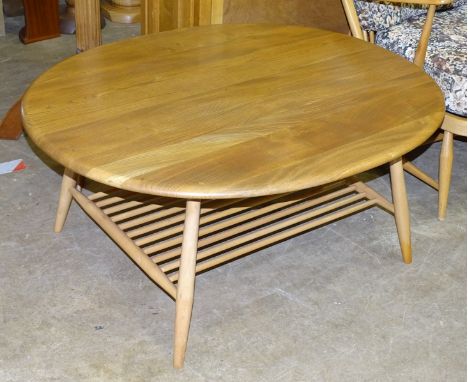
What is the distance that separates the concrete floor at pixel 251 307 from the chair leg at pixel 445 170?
0.18 ft

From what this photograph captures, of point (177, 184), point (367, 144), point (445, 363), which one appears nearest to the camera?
point (177, 184)

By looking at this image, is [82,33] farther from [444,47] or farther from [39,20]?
[444,47]

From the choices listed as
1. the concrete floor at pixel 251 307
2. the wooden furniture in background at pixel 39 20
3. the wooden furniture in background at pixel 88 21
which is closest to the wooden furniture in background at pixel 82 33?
the wooden furniture in background at pixel 88 21

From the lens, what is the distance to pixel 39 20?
363cm

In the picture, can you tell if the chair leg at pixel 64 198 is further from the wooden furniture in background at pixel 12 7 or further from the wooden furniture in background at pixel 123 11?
the wooden furniture in background at pixel 12 7

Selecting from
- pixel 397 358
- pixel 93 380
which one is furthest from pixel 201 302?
pixel 397 358

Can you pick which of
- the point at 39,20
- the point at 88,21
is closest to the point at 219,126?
the point at 88,21

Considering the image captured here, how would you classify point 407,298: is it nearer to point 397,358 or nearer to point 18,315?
point 397,358

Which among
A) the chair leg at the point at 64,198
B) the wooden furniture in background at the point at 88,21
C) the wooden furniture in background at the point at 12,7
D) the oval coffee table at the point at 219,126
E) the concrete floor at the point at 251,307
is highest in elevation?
the oval coffee table at the point at 219,126

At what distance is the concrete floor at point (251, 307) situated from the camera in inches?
72.9

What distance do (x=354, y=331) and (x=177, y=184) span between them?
721mm

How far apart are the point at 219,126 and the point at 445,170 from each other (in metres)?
0.92

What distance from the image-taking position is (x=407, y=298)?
2.11 m

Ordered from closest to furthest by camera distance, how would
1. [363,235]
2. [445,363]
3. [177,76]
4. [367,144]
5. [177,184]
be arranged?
[177,184] < [367,144] < [445,363] < [177,76] < [363,235]
